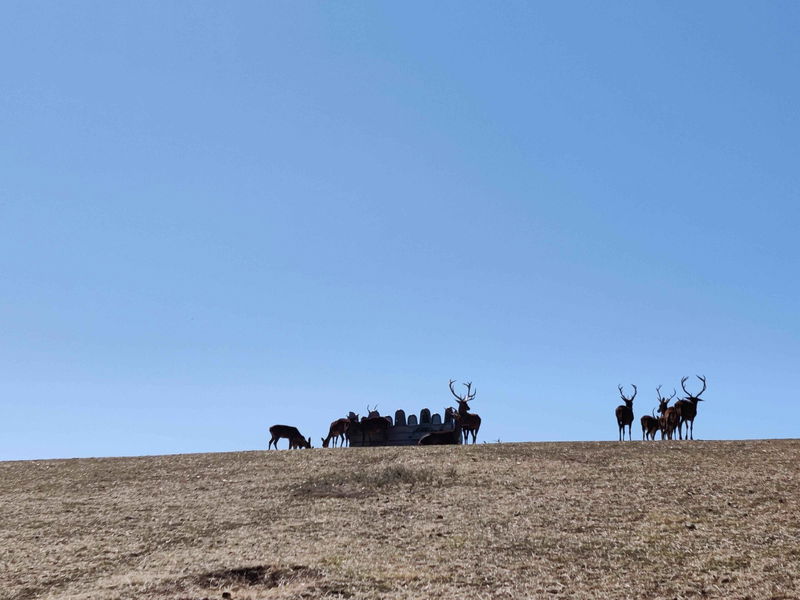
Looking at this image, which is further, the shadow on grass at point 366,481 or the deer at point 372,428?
the deer at point 372,428

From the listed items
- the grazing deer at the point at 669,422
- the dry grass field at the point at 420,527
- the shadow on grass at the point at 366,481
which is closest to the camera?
the dry grass field at the point at 420,527

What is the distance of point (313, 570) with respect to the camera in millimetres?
13867

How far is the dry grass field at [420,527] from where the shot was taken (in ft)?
43.4

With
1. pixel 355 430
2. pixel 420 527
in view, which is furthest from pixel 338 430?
pixel 420 527

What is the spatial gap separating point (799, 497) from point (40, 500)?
1892 cm

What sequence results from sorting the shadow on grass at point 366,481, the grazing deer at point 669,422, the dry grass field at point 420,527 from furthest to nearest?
1. the grazing deer at point 669,422
2. the shadow on grass at point 366,481
3. the dry grass field at point 420,527

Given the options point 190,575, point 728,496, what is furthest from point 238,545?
point 728,496

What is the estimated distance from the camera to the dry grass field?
1322 centimetres

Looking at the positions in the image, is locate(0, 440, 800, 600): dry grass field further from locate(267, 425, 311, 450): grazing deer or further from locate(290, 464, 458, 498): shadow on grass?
locate(267, 425, 311, 450): grazing deer

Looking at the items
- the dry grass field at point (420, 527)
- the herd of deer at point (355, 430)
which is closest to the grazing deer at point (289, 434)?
the herd of deer at point (355, 430)

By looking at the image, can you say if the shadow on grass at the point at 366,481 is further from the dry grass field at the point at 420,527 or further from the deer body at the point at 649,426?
the deer body at the point at 649,426

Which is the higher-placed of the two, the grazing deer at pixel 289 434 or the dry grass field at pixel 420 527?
the grazing deer at pixel 289 434

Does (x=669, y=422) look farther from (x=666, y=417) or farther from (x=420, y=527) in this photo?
(x=420, y=527)

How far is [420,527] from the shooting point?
16.8 meters
